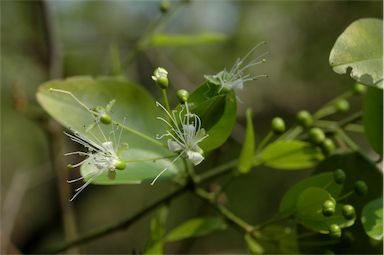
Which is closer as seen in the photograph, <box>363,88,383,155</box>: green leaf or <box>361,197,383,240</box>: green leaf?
<box>361,197,383,240</box>: green leaf

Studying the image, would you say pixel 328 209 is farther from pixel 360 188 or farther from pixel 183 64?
pixel 183 64

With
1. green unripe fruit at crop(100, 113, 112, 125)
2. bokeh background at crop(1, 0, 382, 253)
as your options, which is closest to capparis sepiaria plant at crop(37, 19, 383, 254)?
green unripe fruit at crop(100, 113, 112, 125)

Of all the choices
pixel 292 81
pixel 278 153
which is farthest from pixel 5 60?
pixel 278 153

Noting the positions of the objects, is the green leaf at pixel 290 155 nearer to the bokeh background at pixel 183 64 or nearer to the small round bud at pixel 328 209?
the small round bud at pixel 328 209

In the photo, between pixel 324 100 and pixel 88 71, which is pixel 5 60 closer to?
pixel 88 71

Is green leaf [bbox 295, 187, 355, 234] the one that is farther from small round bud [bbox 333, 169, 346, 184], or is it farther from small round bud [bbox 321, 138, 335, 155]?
small round bud [bbox 321, 138, 335, 155]

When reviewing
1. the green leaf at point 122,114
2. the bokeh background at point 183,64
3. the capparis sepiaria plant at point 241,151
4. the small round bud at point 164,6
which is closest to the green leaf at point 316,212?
the capparis sepiaria plant at point 241,151

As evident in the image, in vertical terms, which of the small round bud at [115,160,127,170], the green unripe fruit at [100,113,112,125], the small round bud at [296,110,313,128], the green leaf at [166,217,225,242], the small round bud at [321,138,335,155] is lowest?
the green leaf at [166,217,225,242]
